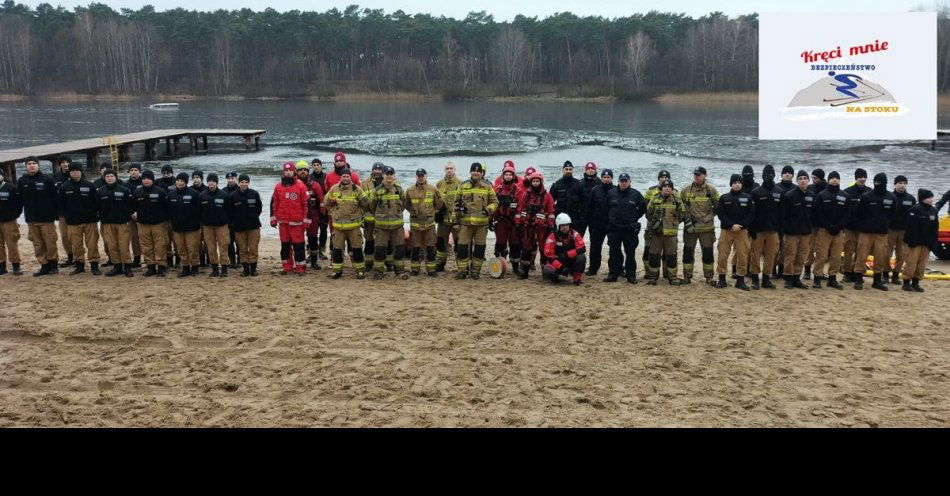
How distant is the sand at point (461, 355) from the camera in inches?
249

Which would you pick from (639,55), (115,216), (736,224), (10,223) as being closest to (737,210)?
(736,224)

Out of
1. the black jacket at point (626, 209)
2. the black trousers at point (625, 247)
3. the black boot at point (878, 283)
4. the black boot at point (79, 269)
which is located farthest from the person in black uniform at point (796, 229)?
the black boot at point (79, 269)

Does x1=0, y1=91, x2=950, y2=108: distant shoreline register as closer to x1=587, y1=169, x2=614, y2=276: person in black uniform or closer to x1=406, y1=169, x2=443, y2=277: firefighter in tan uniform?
x1=587, y1=169, x2=614, y2=276: person in black uniform

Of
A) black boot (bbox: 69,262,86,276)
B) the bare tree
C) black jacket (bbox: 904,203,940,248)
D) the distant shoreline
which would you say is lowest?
black boot (bbox: 69,262,86,276)

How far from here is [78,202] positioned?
37.1 feet

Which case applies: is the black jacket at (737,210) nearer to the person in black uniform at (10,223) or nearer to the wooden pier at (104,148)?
the person in black uniform at (10,223)

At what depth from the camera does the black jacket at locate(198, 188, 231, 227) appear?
1114 centimetres

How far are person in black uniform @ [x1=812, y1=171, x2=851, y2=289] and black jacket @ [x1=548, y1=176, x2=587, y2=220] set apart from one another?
3.74 meters

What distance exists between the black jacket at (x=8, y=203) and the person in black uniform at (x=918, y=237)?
1446cm

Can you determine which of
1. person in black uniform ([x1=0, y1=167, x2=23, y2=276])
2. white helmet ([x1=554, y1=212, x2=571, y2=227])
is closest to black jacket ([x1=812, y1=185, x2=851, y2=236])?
white helmet ([x1=554, y1=212, x2=571, y2=227])

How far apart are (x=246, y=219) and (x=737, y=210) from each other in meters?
7.75

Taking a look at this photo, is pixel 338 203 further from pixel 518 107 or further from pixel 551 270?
pixel 518 107

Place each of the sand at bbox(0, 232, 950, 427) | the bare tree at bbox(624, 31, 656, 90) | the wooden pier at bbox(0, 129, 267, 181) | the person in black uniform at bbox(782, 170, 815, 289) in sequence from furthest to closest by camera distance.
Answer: the bare tree at bbox(624, 31, 656, 90)
the wooden pier at bbox(0, 129, 267, 181)
the person in black uniform at bbox(782, 170, 815, 289)
the sand at bbox(0, 232, 950, 427)

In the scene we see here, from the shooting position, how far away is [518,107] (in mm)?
76188
